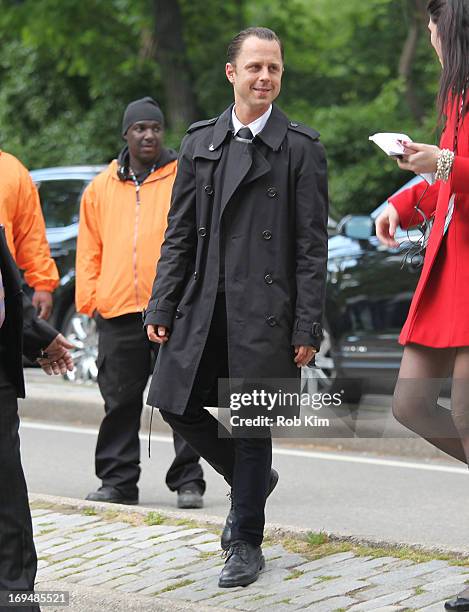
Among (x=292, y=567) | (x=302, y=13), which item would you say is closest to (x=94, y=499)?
(x=292, y=567)

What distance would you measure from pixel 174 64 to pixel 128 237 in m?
13.3

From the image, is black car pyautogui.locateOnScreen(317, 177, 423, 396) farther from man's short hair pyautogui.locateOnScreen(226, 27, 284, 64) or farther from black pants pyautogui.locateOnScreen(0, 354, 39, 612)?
black pants pyautogui.locateOnScreen(0, 354, 39, 612)

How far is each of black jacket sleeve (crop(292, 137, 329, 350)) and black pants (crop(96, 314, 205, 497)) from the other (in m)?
2.29

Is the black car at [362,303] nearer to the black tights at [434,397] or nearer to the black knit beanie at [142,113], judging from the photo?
the black knit beanie at [142,113]

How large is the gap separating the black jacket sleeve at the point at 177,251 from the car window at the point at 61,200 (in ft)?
22.6

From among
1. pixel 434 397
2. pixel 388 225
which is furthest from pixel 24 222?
pixel 434 397

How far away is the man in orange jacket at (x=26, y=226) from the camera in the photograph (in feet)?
23.4

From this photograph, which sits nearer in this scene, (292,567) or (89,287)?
(292,567)

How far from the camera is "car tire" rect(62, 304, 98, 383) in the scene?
11742mm

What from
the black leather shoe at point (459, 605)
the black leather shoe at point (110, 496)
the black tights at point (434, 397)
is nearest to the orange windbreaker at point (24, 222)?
the black leather shoe at point (110, 496)

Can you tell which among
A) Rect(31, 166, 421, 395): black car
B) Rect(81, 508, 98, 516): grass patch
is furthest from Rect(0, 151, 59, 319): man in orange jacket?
Rect(31, 166, 421, 395): black car

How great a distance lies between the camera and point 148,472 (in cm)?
835

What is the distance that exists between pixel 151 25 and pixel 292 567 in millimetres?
16239

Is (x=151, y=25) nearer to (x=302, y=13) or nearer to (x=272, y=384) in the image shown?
(x=302, y=13)
